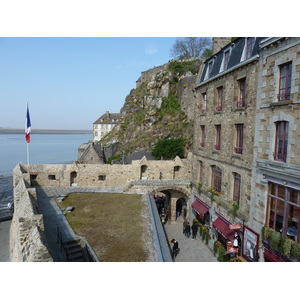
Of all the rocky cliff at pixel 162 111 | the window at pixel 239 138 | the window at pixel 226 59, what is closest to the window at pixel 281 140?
the window at pixel 239 138

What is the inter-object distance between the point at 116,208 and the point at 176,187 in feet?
23.4

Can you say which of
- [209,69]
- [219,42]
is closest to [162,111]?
[219,42]

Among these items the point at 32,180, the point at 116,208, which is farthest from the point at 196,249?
the point at 32,180

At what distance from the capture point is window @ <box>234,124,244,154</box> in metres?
13.0

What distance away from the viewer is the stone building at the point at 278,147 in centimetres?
923

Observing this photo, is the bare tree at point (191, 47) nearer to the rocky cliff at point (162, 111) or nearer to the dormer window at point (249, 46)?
the rocky cliff at point (162, 111)

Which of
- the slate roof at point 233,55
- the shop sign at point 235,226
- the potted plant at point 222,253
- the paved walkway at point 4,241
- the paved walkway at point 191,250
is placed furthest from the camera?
the paved walkway at point 191,250

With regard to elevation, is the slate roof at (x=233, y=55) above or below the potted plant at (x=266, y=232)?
above

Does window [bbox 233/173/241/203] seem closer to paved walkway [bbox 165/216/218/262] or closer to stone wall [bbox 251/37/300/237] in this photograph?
stone wall [bbox 251/37/300/237]

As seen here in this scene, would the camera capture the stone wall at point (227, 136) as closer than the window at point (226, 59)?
Yes

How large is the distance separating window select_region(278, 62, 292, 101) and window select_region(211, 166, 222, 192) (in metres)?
6.67

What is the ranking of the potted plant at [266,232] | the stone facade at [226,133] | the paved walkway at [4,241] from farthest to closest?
the paved walkway at [4,241], the stone facade at [226,133], the potted plant at [266,232]

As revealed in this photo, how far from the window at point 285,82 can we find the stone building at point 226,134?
1551mm

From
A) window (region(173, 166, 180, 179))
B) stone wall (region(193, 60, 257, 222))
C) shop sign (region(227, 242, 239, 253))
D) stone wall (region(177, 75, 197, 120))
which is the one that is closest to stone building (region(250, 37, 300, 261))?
stone wall (region(193, 60, 257, 222))
